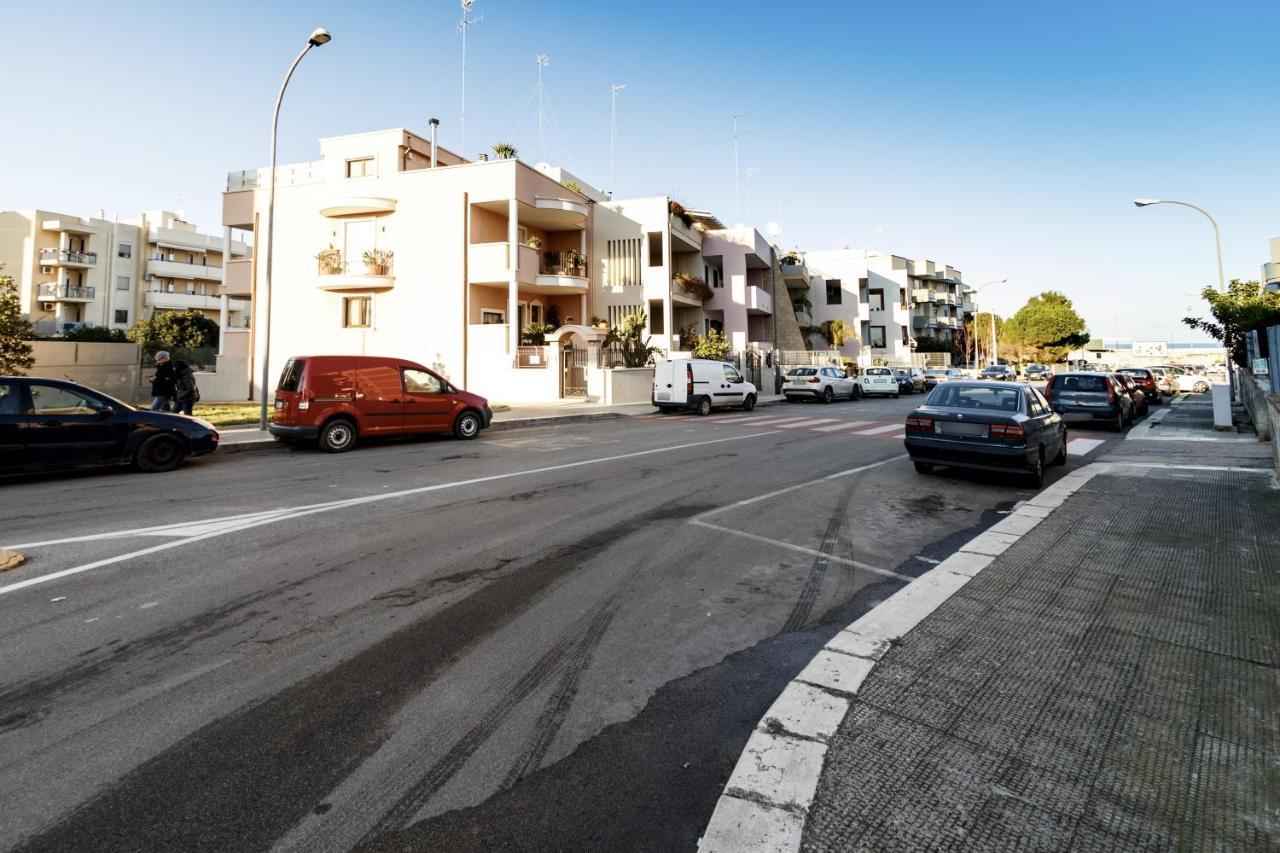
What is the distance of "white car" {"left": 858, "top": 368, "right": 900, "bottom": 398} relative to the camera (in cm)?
3362

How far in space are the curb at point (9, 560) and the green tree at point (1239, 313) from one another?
82.9 feet

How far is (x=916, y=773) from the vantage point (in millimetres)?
2461

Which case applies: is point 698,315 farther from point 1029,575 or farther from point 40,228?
point 40,228

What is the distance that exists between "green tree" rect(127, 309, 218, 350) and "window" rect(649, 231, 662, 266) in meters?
37.4

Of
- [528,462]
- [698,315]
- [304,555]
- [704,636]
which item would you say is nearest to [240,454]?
[528,462]

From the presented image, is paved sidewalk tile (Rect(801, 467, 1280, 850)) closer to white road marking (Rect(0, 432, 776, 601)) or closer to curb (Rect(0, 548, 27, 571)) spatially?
white road marking (Rect(0, 432, 776, 601))

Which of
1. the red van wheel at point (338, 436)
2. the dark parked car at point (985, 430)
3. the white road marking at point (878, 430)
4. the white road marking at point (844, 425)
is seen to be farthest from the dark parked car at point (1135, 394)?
the red van wheel at point (338, 436)

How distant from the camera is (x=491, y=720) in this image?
9.45 feet

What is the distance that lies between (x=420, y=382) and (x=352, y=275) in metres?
14.3

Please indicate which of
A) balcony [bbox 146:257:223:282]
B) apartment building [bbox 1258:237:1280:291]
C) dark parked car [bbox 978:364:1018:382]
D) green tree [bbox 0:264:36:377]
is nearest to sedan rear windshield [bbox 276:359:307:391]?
green tree [bbox 0:264:36:377]

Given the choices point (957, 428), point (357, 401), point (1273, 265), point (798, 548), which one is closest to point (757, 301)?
point (357, 401)

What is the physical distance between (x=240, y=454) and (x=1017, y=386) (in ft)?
44.8

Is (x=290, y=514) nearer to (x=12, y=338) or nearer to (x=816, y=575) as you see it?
(x=816, y=575)

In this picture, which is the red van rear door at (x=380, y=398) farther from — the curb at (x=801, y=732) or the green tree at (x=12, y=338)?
the green tree at (x=12, y=338)
